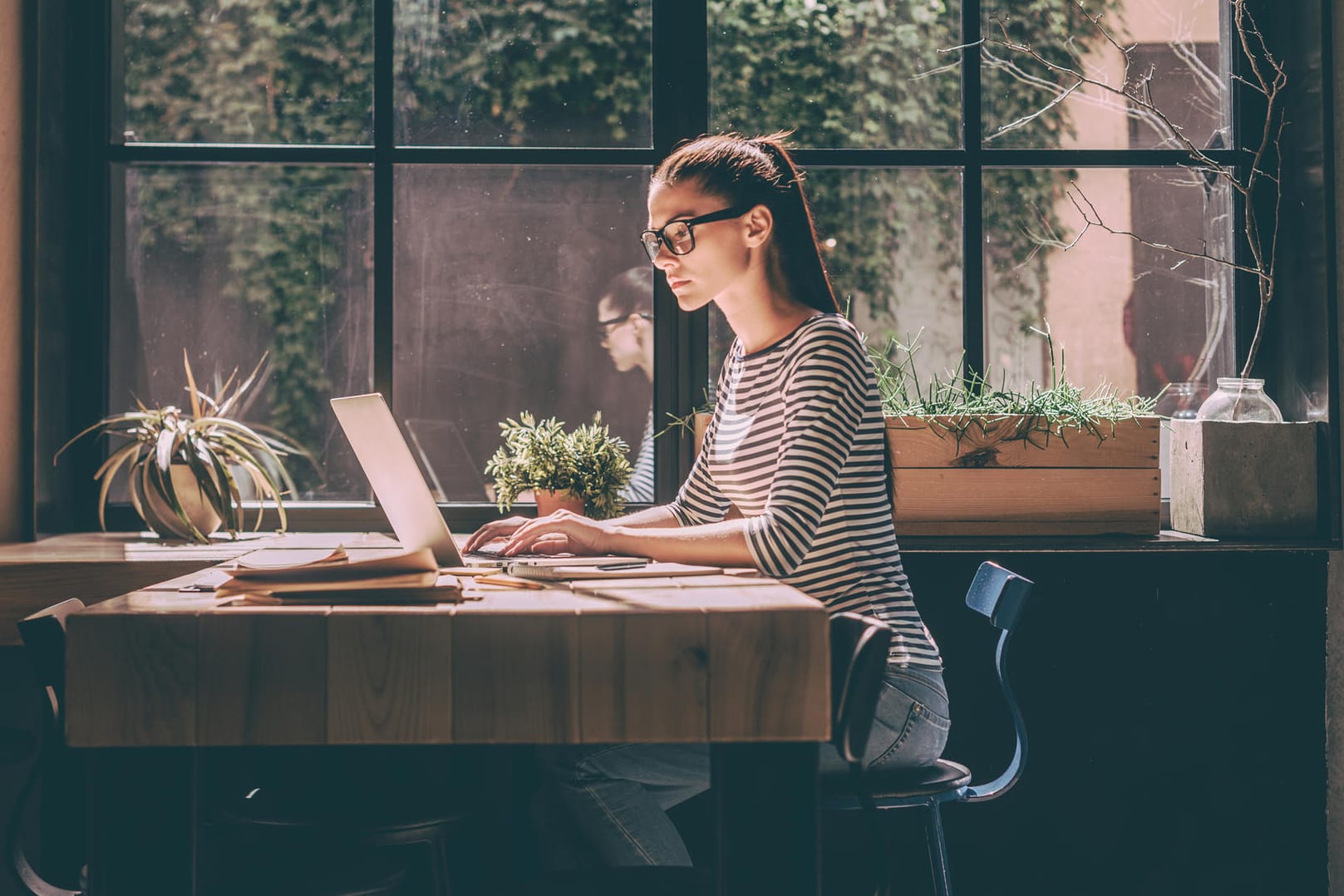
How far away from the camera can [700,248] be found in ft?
6.62

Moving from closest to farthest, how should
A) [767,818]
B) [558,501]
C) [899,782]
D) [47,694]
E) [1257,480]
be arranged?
[767,818], [47,694], [899,782], [558,501], [1257,480]

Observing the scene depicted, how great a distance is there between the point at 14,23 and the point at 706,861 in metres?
2.59

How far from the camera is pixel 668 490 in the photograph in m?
2.85

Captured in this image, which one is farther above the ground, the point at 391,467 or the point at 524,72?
the point at 524,72

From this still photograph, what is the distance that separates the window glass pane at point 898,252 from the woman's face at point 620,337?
0.23m

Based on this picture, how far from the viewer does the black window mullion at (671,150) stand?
9.28 ft

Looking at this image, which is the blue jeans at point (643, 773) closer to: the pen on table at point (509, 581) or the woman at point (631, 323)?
the pen on table at point (509, 581)

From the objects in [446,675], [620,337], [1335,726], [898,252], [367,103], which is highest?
[367,103]

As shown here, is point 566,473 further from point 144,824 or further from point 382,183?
point 144,824

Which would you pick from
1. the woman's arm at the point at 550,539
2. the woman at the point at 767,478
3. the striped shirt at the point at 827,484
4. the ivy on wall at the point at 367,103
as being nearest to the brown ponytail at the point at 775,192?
the woman at the point at 767,478

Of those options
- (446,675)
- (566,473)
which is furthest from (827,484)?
(566,473)

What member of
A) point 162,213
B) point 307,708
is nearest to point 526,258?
point 162,213

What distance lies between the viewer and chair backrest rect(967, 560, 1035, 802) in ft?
6.56

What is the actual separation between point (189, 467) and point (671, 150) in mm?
1411
